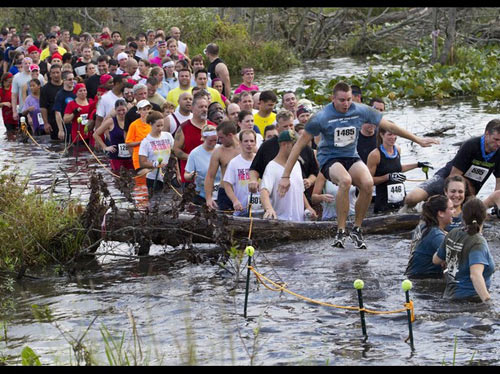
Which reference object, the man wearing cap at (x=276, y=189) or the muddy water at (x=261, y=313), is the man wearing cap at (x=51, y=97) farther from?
the man wearing cap at (x=276, y=189)

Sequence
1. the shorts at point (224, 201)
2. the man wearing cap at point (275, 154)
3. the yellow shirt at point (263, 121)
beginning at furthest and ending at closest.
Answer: the yellow shirt at point (263, 121) < the shorts at point (224, 201) < the man wearing cap at point (275, 154)

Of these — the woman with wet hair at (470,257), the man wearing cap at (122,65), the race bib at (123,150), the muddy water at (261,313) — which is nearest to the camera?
the muddy water at (261,313)

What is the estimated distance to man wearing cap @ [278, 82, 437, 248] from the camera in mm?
10773

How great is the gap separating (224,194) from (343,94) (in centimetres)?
258

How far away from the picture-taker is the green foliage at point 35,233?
1102cm

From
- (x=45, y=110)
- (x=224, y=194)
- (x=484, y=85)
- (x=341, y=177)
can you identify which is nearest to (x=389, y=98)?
(x=484, y=85)

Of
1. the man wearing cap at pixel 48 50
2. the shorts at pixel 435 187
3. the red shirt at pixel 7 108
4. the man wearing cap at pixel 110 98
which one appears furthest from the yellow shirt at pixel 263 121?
the man wearing cap at pixel 48 50

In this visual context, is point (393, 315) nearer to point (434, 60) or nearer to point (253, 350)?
point (253, 350)

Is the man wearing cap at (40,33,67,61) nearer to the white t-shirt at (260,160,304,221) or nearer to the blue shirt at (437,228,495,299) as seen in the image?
the white t-shirt at (260,160,304,221)

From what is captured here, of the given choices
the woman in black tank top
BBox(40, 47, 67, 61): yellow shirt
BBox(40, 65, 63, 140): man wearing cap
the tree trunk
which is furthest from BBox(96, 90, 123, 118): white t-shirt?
the tree trunk

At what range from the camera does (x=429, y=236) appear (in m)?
9.49

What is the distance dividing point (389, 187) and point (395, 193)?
0.11m

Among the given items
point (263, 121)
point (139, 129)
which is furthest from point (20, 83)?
point (263, 121)

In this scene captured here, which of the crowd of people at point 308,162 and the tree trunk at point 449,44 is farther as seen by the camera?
the tree trunk at point 449,44
